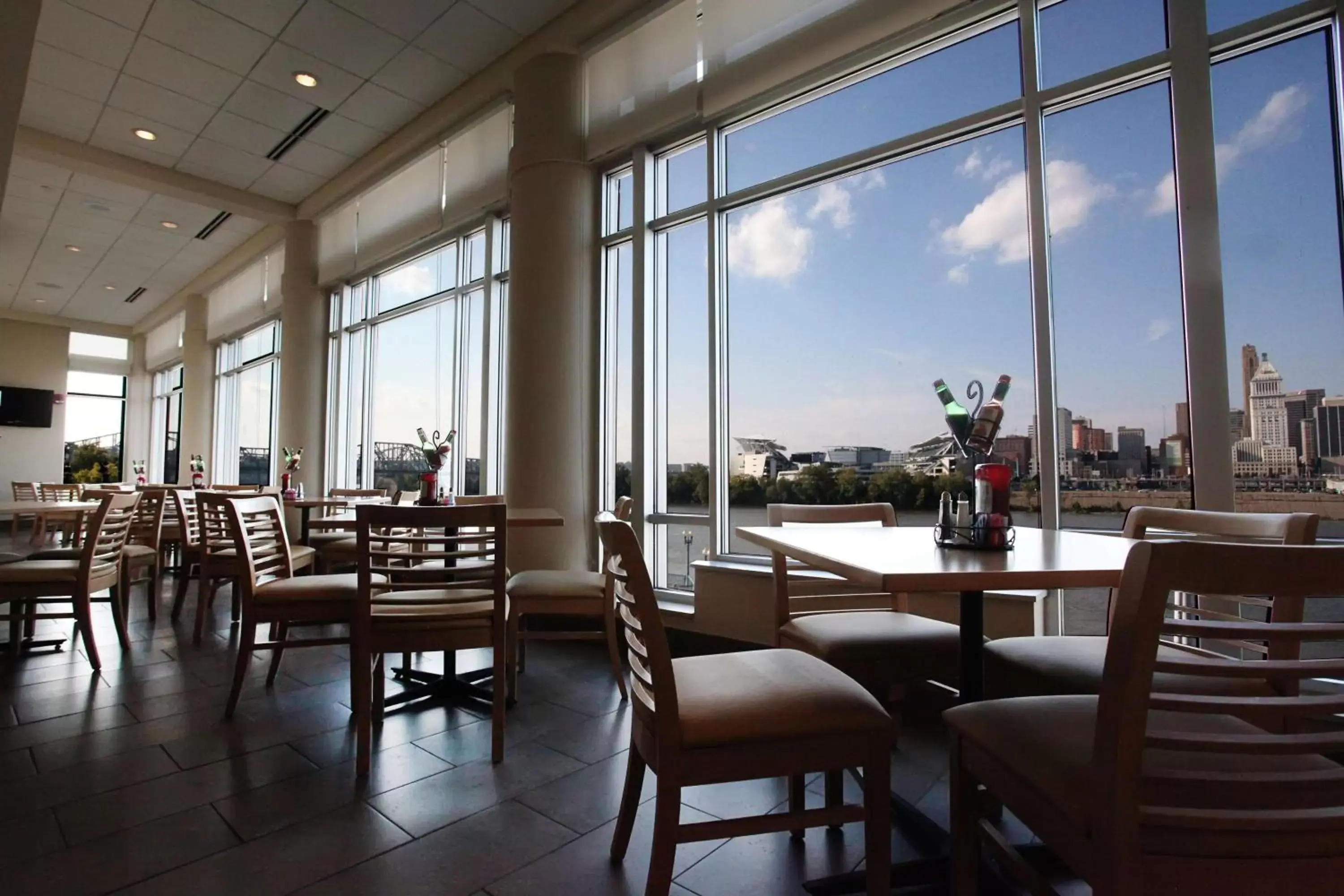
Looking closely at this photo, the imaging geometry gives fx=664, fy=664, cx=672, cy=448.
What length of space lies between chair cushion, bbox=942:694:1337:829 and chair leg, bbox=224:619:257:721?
100 inches

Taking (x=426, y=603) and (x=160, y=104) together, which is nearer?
(x=426, y=603)

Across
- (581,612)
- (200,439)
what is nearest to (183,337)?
(200,439)

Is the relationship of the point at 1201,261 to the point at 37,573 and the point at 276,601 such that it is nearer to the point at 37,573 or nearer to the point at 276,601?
the point at 276,601

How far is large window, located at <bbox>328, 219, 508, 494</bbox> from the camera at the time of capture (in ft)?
17.7

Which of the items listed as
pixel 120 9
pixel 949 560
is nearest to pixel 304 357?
pixel 120 9

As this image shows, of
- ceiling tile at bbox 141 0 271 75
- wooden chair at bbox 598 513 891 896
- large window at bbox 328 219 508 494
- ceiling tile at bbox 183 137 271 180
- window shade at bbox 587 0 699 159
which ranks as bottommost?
wooden chair at bbox 598 513 891 896

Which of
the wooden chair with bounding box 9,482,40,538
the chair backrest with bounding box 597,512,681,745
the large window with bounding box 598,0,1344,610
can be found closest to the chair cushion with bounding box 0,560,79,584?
the large window with bounding box 598,0,1344,610

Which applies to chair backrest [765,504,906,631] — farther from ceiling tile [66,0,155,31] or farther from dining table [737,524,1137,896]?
ceiling tile [66,0,155,31]

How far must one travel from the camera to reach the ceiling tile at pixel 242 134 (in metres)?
5.80

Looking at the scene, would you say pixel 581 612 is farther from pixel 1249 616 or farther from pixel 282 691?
pixel 1249 616

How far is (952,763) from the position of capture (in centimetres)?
131

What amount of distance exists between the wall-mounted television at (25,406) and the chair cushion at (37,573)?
1224 centimetres

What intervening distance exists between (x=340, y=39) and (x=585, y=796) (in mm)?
5139

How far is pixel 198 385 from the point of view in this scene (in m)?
10.6
